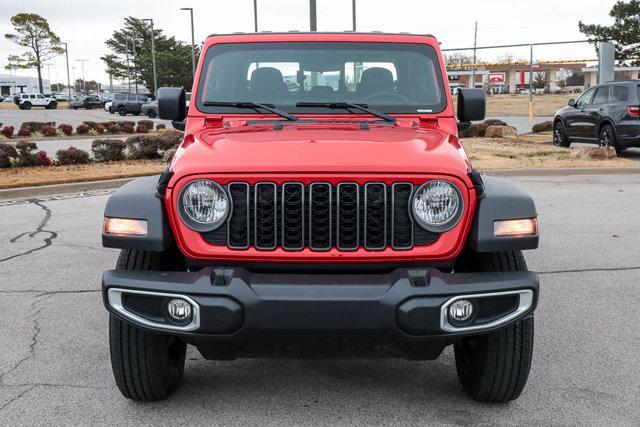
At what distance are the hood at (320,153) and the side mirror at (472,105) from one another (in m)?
1.12

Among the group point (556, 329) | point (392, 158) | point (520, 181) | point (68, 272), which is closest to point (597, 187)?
point (520, 181)

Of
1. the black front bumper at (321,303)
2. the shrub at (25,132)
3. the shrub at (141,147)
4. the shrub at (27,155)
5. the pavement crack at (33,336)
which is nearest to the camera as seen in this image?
the black front bumper at (321,303)

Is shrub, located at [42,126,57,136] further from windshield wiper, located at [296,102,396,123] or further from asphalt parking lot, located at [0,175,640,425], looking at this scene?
windshield wiper, located at [296,102,396,123]

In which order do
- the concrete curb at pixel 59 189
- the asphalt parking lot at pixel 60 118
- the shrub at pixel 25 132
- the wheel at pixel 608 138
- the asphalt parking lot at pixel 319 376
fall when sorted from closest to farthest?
1. the asphalt parking lot at pixel 319 376
2. the concrete curb at pixel 59 189
3. the wheel at pixel 608 138
4. the shrub at pixel 25 132
5. the asphalt parking lot at pixel 60 118

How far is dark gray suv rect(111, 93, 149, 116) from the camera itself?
50.4 m

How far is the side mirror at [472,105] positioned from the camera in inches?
193

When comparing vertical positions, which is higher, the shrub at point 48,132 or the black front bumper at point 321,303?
the black front bumper at point 321,303

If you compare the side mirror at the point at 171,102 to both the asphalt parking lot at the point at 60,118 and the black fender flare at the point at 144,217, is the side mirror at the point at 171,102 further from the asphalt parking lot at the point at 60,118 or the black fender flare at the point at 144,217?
the asphalt parking lot at the point at 60,118

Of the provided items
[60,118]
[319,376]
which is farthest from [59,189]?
[60,118]

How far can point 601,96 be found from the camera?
16391mm

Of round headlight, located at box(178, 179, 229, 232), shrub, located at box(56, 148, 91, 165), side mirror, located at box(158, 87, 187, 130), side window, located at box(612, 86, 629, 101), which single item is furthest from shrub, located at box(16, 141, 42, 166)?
side window, located at box(612, 86, 629, 101)

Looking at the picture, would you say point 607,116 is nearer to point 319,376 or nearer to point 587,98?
point 587,98

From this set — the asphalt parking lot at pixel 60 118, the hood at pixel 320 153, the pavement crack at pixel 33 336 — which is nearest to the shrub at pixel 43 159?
the pavement crack at pixel 33 336

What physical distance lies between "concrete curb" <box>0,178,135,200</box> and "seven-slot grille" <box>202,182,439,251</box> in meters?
9.25
